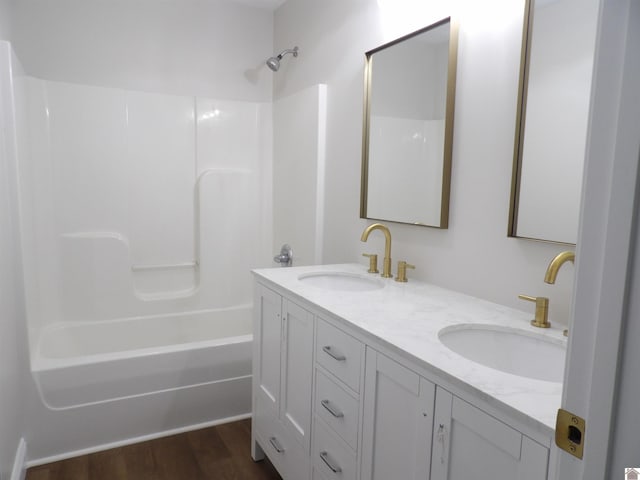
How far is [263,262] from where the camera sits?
3.33 m

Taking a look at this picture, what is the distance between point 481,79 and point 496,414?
3.84ft

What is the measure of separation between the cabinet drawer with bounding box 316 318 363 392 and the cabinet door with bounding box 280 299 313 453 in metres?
0.08

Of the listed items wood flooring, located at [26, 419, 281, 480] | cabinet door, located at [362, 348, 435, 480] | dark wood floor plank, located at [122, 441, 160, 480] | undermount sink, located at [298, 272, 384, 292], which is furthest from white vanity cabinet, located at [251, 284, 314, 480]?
dark wood floor plank, located at [122, 441, 160, 480]

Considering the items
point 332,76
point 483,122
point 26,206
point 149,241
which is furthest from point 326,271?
point 26,206

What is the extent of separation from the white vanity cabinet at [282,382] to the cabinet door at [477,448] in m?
0.66

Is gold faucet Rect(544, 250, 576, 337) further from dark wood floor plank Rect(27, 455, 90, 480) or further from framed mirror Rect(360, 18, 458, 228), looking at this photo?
dark wood floor plank Rect(27, 455, 90, 480)

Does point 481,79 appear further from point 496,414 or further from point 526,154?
point 496,414

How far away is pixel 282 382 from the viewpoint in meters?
1.82

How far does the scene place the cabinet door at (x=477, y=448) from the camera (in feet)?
2.67

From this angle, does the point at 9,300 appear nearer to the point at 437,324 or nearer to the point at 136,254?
the point at 136,254

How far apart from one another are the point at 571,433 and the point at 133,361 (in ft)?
7.07

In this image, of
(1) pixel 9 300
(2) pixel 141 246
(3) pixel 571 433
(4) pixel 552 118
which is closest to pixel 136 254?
(2) pixel 141 246

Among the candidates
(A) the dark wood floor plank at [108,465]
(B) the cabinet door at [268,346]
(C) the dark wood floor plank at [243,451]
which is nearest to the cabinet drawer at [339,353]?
(B) the cabinet door at [268,346]

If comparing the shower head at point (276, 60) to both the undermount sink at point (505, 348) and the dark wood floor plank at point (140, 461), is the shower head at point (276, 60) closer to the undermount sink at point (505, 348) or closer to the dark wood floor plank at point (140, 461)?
the undermount sink at point (505, 348)
